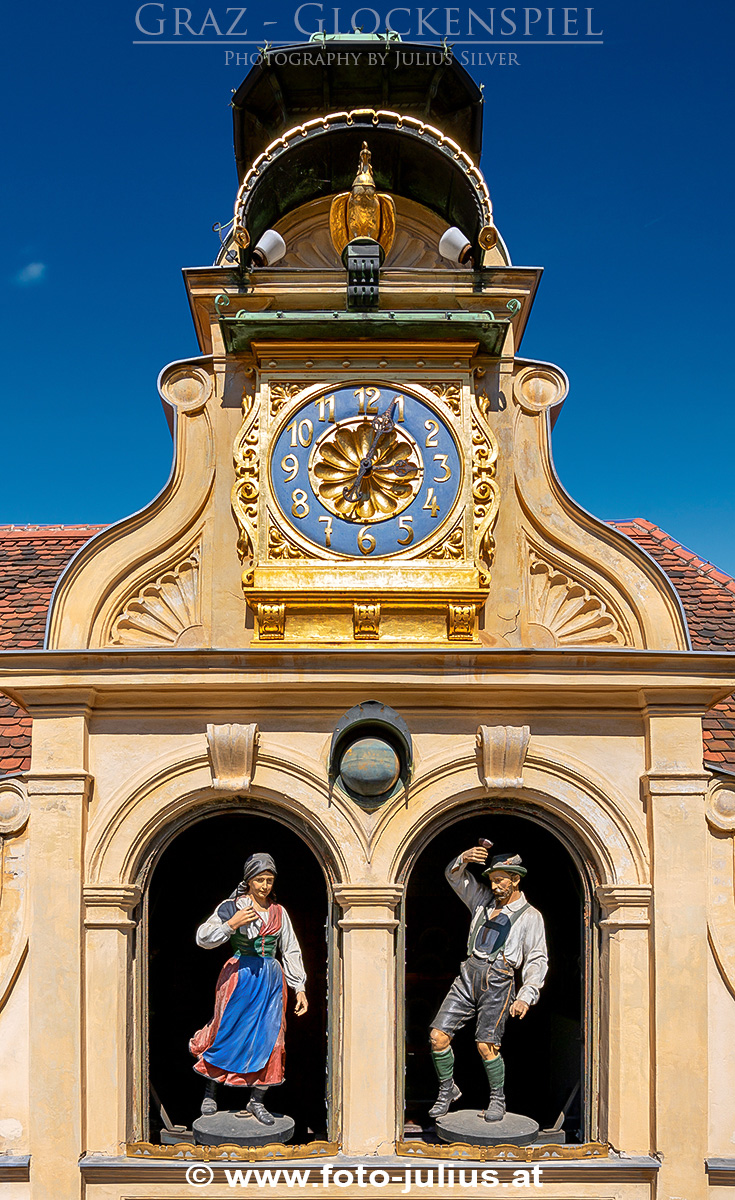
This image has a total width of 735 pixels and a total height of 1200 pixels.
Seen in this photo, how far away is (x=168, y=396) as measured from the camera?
30.2ft

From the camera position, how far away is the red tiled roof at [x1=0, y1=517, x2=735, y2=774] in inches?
456

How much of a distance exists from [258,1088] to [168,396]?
17.5 feet

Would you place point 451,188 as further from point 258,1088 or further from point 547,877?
point 258,1088

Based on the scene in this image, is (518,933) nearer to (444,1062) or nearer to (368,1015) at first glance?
(444,1062)

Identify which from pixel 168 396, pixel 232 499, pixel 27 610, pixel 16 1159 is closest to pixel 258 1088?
pixel 16 1159

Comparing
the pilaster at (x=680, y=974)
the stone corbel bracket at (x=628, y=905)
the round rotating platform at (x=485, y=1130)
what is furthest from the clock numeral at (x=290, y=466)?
the round rotating platform at (x=485, y=1130)

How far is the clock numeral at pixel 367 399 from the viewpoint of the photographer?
8.95 metres

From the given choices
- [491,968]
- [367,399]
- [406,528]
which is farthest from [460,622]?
[491,968]

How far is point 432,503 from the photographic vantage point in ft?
29.0

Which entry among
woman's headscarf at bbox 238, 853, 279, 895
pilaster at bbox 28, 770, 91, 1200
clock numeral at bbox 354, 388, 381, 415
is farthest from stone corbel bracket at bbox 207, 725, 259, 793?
clock numeral at bbox 354, 388, 381, 415

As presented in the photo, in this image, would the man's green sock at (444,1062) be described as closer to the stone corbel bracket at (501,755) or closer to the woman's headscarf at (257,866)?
the woman's headscarf at (257,866)

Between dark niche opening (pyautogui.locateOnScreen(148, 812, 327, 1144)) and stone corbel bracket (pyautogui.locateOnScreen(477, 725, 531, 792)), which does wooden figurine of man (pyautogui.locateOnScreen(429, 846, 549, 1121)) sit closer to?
stone corbel bracket (pyautogui.locateOnScreen(477, 725, 531, 792))

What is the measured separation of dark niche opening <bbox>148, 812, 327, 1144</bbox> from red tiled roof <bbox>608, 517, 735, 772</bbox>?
163 inches

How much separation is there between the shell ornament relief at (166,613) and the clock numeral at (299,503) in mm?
840
